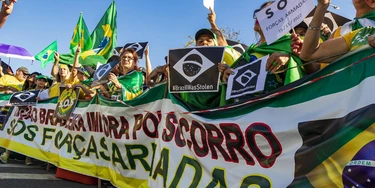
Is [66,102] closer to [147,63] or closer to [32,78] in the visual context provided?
[147,63]

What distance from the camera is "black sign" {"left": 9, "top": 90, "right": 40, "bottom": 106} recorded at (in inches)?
275

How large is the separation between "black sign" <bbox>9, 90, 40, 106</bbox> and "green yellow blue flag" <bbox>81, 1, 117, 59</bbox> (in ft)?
8.68

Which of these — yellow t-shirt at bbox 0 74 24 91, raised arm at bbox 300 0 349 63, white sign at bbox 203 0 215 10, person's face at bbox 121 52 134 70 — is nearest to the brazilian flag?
person's face at bbox 121 52 134 70

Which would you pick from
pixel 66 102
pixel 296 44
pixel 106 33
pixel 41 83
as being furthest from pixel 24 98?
pixel 296 44

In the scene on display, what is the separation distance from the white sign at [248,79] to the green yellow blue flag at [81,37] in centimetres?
744

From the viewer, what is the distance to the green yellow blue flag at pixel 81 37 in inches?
391

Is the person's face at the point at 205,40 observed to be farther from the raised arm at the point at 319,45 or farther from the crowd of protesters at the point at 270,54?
the raised arm at the point at 319,45

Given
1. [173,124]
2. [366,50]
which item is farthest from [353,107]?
[173,124]

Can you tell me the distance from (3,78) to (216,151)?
857cm

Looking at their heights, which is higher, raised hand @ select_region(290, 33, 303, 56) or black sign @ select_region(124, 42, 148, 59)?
black sign @ select_region(124, 42, 148, 59)

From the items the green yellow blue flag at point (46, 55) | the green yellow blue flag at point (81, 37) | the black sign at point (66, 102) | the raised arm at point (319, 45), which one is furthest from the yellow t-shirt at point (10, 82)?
the raised arm at point (319, 45)

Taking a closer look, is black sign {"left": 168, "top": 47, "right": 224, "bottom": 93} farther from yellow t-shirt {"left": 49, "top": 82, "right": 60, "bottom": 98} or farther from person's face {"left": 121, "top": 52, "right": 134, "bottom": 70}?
yellow t-shirt {"left": 49, "top": 82, "right": 60, "bottom": 98}

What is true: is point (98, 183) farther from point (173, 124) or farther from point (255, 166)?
point (255, 166)

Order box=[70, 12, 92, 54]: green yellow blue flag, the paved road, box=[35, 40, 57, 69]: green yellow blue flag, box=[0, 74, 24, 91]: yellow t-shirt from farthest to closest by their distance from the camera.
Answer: box=[35, 40, 57, 69]: green yellow blue flag → box=[70, 12, 92, 54]: green yellow blue flag → box=[0, 74, 24, 91]: yellow t-shirt → the paved road
